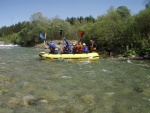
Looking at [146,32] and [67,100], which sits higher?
[146,32]

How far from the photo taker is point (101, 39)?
29.8m

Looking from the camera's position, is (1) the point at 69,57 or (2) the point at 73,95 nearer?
(2) the point at 73,95

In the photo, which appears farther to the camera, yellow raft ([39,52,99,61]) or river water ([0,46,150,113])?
yellow raft ([39,52,99,61])

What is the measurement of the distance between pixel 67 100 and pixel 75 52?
13.4 m

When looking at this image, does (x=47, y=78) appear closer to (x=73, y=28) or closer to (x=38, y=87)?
(x=38, y=87)

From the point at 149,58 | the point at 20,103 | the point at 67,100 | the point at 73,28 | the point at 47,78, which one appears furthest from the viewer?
the point at 73,28

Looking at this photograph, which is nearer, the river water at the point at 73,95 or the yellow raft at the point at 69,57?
the river water at the point at 73,95

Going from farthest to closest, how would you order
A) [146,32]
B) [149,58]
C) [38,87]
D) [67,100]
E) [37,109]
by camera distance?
[146,32] < [149,58] < [38,87] < [67,100] < [37,109]

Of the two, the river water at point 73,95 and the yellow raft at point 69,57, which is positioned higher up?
the yellow raft at point 69,57

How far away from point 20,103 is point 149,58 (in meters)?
18.3

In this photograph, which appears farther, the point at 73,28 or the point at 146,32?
the point at 73,28

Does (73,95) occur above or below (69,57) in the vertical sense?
below

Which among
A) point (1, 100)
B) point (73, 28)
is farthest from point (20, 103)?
point (73, 28)

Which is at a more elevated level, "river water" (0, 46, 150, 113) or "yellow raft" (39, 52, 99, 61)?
"yellow raft" (39, 52, 99, 61)
